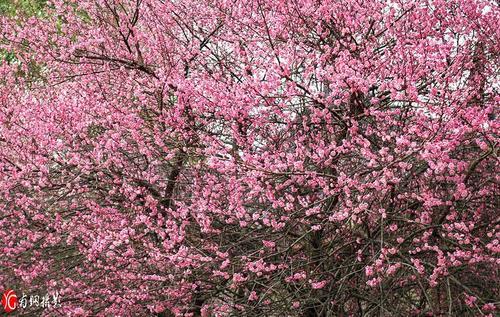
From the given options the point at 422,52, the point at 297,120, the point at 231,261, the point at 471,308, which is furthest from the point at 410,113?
the point at 231,261

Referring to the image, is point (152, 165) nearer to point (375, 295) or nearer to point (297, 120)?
point (297, 120)

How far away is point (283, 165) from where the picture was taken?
493 centimetres

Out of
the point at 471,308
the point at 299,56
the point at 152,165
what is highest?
the point at 299,56

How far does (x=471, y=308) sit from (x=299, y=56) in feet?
9.39

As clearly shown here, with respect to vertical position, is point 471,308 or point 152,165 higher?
point 152,165

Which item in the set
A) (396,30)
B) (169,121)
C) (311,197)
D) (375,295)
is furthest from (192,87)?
(375,295)

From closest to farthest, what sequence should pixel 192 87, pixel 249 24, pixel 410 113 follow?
pixel 410 113
pixel 192 87
pixel 249 24

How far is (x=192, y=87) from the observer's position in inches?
227

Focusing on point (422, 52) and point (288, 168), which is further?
point (288, 168)

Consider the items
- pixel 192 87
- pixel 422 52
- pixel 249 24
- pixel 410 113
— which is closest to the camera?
pixel 422 52

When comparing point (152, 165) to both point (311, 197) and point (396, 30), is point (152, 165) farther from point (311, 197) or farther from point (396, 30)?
point (396, 30)

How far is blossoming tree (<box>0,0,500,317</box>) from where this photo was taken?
498cm

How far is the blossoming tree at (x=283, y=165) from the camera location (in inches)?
196

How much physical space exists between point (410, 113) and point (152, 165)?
2.94 metres
